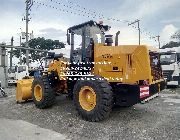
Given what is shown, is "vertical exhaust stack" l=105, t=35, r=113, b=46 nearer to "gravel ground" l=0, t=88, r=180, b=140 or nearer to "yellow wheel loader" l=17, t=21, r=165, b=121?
"yellow wheel loader" l=17, t=21, r=165, b=121

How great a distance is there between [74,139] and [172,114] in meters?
3.95

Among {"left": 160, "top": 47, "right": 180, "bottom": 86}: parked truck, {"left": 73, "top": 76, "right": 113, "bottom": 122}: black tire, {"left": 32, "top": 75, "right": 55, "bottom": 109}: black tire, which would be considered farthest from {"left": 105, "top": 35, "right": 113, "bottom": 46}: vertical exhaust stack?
{"left": 160, "top": 47, "right": 180, "bottom": 86}: parked truck

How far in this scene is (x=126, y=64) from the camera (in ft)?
24.6

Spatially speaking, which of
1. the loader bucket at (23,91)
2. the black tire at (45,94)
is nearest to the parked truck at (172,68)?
the loader bucket at (23,91)

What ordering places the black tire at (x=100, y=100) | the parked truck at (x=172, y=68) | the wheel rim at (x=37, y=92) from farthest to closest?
the parked truck at (x=172, y=68)
the wheel rim at (x=37, y=92)
the black tire at (x=100, y=100)

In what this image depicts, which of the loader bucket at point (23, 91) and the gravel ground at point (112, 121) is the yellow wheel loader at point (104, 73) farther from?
the loader bucket at point (23, 91)

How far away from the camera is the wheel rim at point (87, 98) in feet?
25.4

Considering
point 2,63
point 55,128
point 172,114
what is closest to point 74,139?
point 55,128

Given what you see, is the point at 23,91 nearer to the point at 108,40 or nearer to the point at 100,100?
the point at 108,40

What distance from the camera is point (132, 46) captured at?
7617 mm

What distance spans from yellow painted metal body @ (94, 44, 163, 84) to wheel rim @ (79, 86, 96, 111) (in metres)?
0.67

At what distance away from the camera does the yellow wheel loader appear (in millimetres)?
7379

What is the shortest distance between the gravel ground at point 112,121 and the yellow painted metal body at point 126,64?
4.06 ft

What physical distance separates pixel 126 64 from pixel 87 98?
1.60 metres
